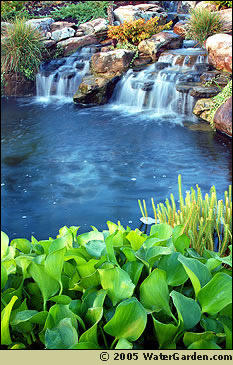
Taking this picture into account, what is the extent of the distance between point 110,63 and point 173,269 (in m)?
6.53

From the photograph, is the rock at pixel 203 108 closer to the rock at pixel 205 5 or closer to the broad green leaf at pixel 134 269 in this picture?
the rock at pixel 205 5

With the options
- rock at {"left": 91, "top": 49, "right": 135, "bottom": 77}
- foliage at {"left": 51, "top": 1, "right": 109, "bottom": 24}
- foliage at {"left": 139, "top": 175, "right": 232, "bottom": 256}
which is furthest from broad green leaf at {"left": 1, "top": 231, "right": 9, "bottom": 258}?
rock at {"left": 91, "top": 49, "right": 135, "bottom": 77}

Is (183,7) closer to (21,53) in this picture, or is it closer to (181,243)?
(181,243)

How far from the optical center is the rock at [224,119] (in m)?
4.41

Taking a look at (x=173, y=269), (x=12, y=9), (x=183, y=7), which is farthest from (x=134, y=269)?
(x=12, y=9)

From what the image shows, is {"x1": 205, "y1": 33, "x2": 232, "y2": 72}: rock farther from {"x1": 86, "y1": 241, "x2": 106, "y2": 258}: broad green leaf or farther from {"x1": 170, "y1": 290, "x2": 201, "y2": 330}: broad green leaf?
{"x1": 170, "y1": 290, "x2": 201, "y2": 330}: broad green leaf

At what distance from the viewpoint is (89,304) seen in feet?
2.51

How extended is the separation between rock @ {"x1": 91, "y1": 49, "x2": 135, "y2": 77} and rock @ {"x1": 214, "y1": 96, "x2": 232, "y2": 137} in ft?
8.07

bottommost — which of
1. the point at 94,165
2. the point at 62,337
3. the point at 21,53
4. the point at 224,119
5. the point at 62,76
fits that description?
the point at 94,165

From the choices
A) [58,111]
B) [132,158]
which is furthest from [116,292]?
[58,111]

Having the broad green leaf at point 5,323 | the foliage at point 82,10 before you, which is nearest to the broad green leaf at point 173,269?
the broad green leaf at point 5,323

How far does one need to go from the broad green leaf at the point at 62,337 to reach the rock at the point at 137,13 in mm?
2578

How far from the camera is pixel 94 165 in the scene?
3.69 m

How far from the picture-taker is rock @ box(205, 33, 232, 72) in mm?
4574
